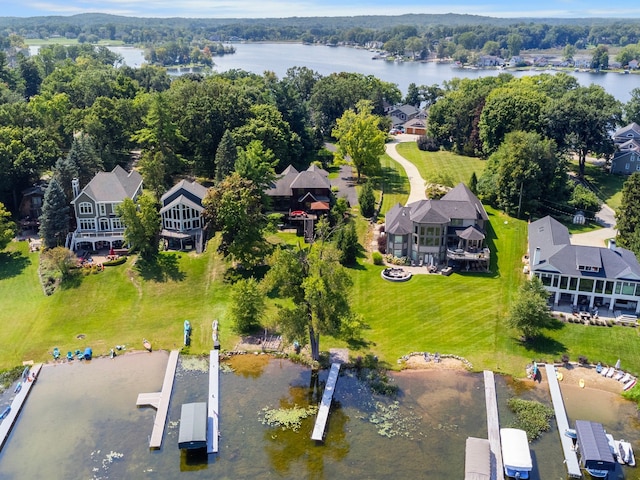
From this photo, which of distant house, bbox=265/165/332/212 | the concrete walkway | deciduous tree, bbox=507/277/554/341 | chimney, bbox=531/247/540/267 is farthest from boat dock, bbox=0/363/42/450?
the concrete walkway

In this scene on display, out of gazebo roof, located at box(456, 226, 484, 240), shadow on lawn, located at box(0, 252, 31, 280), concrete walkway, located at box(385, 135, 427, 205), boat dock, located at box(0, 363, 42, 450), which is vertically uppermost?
gazebo roof, located at box(456, 226, 484, 240)

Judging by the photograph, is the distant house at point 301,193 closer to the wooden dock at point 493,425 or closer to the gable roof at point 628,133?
the wooden dock at point 493,425

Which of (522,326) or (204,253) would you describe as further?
(204,253)

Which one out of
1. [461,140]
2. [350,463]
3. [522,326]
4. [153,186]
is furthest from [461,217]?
[461,140]

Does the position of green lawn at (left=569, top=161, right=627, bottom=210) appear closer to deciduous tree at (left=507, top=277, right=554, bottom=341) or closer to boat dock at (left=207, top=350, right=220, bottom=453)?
deciduous tree at (left=507, top=277, right=554, bottom=341)

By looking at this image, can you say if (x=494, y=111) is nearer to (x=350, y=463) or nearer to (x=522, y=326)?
(x=522, y=326)

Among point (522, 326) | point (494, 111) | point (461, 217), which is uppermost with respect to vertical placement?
point (494, 111)

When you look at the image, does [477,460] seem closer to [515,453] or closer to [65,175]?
[515,453]
